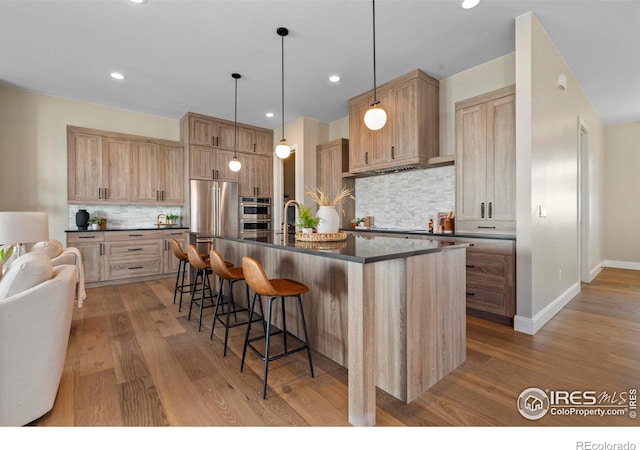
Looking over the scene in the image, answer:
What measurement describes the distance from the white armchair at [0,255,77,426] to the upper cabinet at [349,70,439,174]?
3637 millimetres

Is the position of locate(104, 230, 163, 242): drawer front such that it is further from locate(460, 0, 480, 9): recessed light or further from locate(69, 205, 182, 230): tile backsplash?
locate(460, 0, 480, 9): recessed light

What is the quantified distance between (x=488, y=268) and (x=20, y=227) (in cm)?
413

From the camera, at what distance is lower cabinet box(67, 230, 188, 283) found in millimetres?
4531

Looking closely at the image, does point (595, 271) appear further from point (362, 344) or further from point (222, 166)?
point (222, 166)

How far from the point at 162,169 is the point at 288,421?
202 inches

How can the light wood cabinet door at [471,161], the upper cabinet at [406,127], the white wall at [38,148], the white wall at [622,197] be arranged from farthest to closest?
the white wall at [622,197]
the white wall at [38,148]
the upper cabinet at [406,127]
the light wood cabinet door at [471,161]

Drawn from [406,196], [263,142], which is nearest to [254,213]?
[263,142]

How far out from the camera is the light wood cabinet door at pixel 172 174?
543 centimetres

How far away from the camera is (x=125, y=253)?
4812 millimetres

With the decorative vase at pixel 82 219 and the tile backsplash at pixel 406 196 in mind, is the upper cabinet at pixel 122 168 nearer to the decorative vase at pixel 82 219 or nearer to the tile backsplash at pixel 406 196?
the decorative vase at pixel 82 219

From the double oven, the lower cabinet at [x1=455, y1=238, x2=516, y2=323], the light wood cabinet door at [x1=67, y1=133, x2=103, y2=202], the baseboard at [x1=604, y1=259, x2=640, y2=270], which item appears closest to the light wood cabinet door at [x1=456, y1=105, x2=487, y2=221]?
the lower cabinet at [x1=455, y1=238, x2=516, y2=323]

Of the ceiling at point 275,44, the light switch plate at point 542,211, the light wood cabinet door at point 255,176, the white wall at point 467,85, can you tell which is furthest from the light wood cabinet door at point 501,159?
the light wood cabinet door at point 255,176

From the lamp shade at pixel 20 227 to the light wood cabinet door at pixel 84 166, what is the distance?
2713mm
